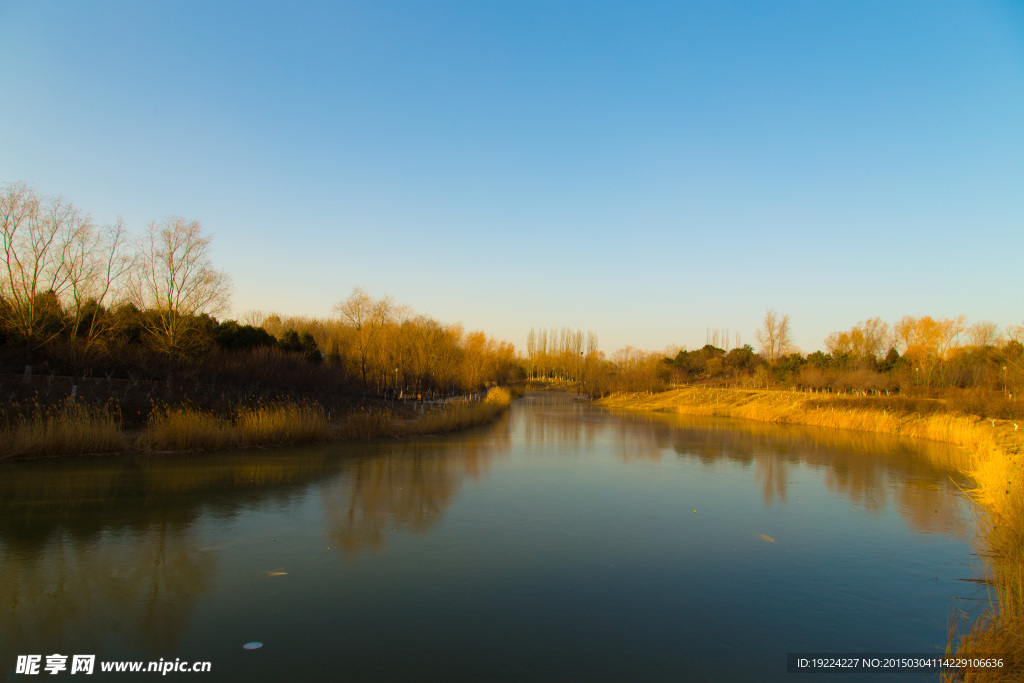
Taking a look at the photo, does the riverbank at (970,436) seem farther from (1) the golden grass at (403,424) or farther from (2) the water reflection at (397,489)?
(1) the golden grass at (403,424)

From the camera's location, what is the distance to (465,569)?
6.80 m

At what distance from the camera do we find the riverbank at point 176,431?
42.7 ft

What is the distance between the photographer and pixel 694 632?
5297 millimetres

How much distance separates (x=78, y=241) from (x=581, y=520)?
70.7 ft

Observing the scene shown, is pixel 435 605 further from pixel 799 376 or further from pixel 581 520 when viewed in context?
pixel 799 376

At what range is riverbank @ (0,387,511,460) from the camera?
42.7ft

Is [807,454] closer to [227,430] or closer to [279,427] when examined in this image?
[279,427]

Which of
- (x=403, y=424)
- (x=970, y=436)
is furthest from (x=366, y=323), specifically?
(x=970, y=436)

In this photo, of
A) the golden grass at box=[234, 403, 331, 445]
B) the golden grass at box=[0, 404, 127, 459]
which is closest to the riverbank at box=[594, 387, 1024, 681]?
the golden grass at box=[234, 403, 331, 445]

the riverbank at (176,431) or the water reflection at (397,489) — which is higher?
the riverbank at (176,431)

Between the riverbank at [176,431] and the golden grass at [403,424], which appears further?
the golden grass at [403,424]

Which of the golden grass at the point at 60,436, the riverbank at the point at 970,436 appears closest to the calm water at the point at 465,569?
the riverbank at the point at 970,436

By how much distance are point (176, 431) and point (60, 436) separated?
2.48 metres

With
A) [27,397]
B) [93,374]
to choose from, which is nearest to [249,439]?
[27,397]
